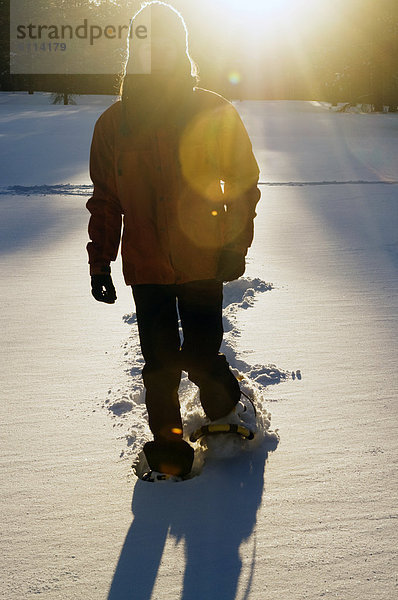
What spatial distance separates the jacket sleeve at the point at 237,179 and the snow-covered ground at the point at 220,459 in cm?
75

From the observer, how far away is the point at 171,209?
206 cm

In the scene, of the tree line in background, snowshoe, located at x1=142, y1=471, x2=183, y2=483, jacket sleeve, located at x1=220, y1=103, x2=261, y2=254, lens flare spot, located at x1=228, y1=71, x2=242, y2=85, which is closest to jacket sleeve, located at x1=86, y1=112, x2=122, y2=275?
jacket sleeve, located at x1=220, y1=103, x2=261, y2=254

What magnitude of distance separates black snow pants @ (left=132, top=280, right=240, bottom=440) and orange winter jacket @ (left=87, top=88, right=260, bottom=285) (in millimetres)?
63

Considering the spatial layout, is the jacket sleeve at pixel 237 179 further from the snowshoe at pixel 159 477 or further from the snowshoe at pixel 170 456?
the snowshoe at pixel 159 477

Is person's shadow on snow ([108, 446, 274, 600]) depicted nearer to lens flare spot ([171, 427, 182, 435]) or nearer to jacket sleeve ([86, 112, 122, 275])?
lens flare spot ([171, 427, 182, 435])

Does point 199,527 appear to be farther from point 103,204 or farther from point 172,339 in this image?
point 103,204

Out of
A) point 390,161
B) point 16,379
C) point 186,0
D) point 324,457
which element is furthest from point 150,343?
point 186,0

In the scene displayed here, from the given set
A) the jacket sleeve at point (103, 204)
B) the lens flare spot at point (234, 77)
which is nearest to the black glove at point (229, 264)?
the jacket sleeve at point (103, 204)

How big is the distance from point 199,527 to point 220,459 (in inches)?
15.0

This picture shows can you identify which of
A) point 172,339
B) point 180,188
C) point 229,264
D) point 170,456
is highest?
point 180,188

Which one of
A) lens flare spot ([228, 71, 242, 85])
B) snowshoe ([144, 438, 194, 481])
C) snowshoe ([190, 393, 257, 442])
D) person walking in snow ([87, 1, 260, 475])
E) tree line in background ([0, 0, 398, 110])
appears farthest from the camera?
lens flare spot ([228, 71, 242, 85])

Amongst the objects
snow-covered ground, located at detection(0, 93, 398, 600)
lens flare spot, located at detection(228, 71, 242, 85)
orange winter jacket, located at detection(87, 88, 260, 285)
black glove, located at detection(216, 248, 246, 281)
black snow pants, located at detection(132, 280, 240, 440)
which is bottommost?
lens flare spot, located at detection(228, 71, 242, 85)

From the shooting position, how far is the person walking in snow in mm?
2031

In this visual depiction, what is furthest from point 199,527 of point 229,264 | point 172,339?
point 229,264
